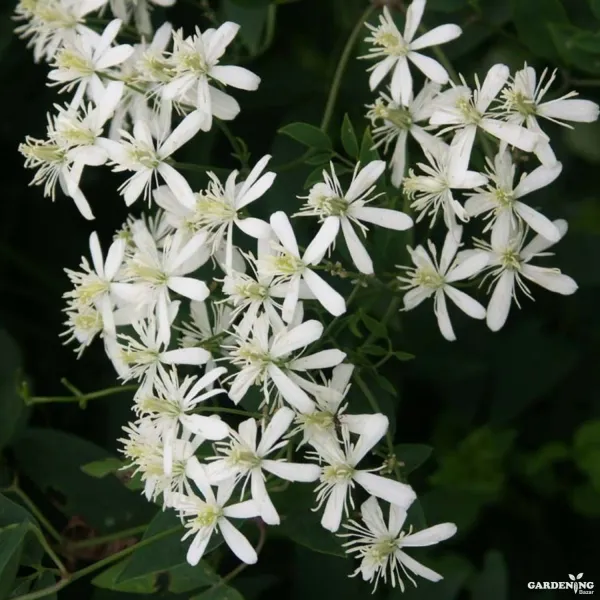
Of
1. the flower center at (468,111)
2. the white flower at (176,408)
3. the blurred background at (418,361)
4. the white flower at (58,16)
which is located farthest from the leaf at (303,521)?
the white flower at (58,16)

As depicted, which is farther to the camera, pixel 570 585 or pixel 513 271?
pixel 570 585

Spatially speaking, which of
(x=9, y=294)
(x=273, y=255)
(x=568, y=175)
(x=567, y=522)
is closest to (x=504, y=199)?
(x=273, y=255)

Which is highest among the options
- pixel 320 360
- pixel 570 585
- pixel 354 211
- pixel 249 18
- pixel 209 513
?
pixel 249 18

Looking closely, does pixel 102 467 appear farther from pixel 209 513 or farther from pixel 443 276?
pixel 443 276

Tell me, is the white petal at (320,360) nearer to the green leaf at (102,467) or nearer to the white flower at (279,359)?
the white flower at (279,359)

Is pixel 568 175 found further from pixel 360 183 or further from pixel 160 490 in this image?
pixel 160 490

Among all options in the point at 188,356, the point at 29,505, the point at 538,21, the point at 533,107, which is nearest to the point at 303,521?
the point at 188,356

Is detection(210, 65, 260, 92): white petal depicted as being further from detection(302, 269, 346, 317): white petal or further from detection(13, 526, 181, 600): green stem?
detection(13, 526, 181, 600): green stem
